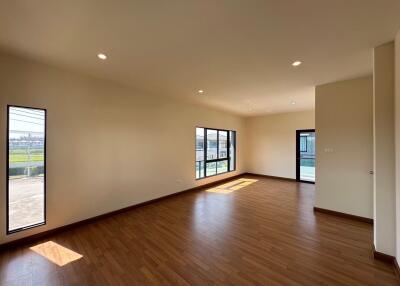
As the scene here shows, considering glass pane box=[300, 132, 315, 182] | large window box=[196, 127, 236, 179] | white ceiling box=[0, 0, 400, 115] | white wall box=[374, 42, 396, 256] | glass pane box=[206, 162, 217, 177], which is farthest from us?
glass pane box=[300, 132, 315, 182]

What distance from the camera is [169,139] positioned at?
5.00 m

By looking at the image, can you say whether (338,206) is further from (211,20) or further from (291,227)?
(211,20)

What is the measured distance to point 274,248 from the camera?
2574 mm

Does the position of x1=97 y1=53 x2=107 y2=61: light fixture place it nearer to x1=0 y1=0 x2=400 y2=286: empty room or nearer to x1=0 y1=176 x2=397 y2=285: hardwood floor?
x1=0 y1=0 x2=400 y2=286: empty room

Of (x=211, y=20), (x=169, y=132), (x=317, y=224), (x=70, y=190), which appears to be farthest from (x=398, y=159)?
(x=70, y=190)

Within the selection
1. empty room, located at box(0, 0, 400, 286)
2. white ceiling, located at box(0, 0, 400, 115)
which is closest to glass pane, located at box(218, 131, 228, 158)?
empty room, located at box(0, 0, 400, 286)

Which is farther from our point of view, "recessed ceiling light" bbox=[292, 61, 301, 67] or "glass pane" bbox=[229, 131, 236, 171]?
"glass pane" bbox=[229, 131, 236, 171]

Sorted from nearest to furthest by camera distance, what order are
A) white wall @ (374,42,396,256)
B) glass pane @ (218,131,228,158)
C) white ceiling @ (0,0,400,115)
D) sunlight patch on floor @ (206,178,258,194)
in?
white ceiling @ (0,0,400,115), white wall @ (374,42,396,256), sunlight patch on floor @ (206,178,258,194), glass pane @ (218,131,228,158)

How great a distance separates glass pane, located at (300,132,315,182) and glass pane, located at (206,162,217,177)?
3348 millimetres

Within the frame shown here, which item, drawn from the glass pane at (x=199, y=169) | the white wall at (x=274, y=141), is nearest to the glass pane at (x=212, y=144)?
the glass pane at (x=199, y=169)

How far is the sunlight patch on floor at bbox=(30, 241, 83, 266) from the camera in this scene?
2332 mm

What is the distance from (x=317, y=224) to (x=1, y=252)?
506cm

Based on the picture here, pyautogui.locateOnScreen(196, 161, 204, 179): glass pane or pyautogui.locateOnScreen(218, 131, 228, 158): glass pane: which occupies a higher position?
pyautogui.locateOnScreen(218, 131, 228, 158): glass pane

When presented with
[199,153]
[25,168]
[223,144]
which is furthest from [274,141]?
[25,168]
